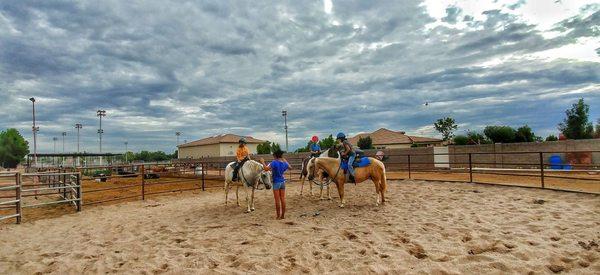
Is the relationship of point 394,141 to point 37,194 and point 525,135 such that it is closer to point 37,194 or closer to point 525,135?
point 525,135

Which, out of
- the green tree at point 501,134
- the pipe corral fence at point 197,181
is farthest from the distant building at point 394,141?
the pipe corral fence at point 197,181

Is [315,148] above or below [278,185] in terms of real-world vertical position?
above

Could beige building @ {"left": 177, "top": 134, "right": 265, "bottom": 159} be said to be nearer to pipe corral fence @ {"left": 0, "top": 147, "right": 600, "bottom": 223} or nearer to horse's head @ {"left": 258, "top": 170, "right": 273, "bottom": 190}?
pipe corral fence @ {"left": 0, "top": 147, "right": 600, "bottom": 223}

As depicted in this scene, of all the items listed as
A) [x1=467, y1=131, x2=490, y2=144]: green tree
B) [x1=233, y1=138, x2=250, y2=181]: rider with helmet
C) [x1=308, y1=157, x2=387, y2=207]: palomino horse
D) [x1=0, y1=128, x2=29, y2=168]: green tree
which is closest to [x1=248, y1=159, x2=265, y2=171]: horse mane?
[x1=233, y1=138, x2=250, y2=181]: rider with helmet

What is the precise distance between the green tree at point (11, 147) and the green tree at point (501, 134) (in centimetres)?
8641

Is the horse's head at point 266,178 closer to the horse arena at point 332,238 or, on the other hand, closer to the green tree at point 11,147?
the horse arena at point 332,238

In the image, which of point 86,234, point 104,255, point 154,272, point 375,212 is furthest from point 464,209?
point 86,234

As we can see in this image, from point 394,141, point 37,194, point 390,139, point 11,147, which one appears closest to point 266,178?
point 37,194

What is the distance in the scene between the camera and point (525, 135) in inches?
1371

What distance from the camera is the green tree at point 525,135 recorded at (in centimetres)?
3471

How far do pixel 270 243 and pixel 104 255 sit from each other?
8.26 feet

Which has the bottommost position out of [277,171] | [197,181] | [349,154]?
[197,181]

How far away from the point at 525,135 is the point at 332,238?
37.9m

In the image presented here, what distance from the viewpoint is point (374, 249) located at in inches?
186
